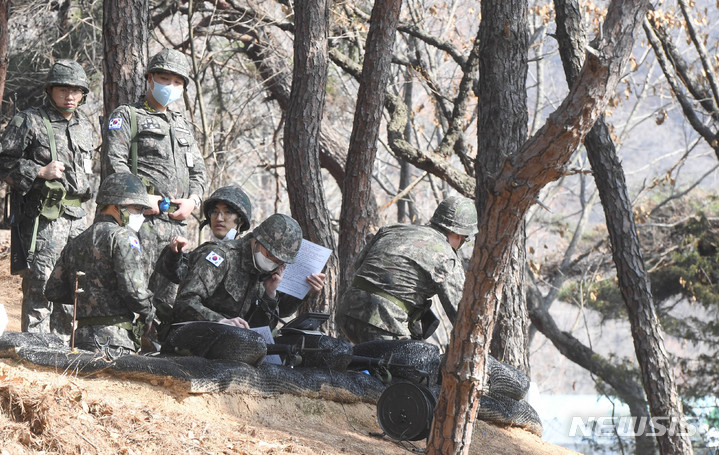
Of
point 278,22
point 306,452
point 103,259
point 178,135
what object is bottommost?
point 306,452

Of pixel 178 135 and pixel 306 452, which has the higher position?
pixel 178 135

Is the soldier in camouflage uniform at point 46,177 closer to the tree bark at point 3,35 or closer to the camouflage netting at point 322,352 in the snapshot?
the tree bark at point 3,35

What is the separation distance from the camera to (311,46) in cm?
914

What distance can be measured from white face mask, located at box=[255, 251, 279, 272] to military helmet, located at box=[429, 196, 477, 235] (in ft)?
5.35

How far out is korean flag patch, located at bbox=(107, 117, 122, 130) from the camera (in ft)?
22.6

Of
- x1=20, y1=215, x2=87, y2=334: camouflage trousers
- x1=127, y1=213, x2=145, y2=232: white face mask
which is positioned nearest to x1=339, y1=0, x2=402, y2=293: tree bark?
x1=20, y1=215, x2=87, y2=334: camouflage trousers

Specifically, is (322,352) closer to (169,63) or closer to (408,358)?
(408,358)

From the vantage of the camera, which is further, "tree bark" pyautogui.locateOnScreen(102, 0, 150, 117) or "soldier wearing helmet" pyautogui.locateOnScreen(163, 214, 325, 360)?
"tree bark" pyautogui.locateOnScreen(102, 0, 150, 117)

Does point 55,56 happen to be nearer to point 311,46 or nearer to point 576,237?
point 311,46

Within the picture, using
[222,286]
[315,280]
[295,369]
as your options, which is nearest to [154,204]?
[222,286]

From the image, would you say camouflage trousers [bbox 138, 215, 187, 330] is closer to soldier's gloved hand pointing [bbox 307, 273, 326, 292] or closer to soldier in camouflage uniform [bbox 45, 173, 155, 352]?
soldier in camouflage uniform [bbox 45, 173, 155, 352]

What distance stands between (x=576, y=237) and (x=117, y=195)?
1245 centimetres

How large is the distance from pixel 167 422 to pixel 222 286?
1408 mm

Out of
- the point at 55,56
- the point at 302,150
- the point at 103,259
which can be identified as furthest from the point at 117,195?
the point at 55,56
